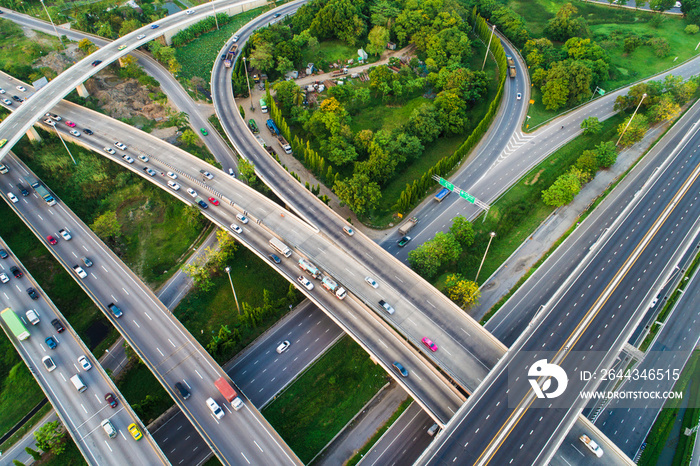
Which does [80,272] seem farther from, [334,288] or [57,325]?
[334,288]

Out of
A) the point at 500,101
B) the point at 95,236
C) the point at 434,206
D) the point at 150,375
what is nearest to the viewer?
the point at 150,375

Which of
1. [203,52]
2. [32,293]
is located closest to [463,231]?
[32,293]

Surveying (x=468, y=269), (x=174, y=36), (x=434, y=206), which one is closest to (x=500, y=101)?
(x=434, y=206)

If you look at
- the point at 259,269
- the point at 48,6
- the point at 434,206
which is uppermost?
the point at 48,6

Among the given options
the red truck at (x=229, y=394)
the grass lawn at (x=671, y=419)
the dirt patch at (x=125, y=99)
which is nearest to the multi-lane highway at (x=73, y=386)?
the red truck at (x=229, y=394)

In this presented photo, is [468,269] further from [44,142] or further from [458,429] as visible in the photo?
[44,142]

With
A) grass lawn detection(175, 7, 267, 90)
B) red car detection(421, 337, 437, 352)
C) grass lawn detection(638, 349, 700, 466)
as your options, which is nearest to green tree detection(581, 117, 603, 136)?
grass lawn detection(638, 349, 700, 466)

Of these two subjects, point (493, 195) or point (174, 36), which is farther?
point (174, 36)
